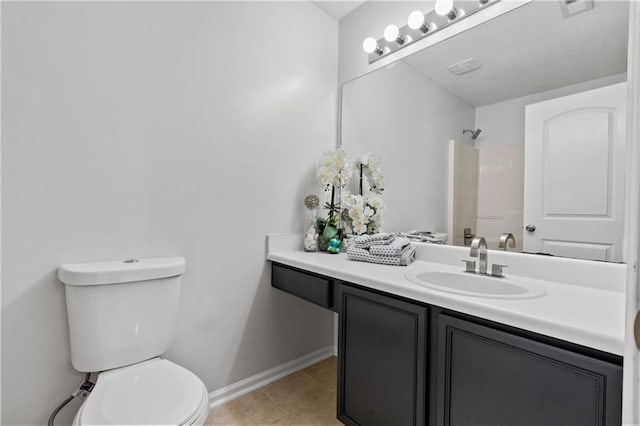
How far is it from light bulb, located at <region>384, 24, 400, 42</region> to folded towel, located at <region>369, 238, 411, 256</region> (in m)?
1.14

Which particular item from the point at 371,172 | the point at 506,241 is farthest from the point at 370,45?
the point at 506,241

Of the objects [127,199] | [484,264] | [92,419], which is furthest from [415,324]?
[127,199]

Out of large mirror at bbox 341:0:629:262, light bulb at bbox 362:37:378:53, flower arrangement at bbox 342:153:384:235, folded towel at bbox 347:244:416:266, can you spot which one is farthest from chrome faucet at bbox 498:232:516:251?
light bulb at bbox 362:37:378:53

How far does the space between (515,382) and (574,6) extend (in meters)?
1.38

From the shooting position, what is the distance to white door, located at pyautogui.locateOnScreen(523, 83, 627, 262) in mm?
1120

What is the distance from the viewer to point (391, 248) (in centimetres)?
154

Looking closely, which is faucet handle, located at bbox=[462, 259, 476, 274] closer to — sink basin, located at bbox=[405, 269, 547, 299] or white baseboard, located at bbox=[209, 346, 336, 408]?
sink basin, located at bbox=[405, 269, 547, 299]

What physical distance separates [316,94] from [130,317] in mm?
1610

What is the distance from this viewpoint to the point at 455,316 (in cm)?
100

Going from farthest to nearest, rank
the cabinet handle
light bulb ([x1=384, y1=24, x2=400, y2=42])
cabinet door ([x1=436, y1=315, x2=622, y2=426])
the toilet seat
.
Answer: light bulb ([x1=384, y1=24, x2=400, y2=42]), the toilet seat, cabinet door ([x1=436, y1=315, x2=622, y2=426]), the cabinet handle

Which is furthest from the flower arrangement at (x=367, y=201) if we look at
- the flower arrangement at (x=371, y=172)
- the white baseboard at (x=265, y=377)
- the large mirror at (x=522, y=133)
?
the white baseboard at (x=265, y=377)

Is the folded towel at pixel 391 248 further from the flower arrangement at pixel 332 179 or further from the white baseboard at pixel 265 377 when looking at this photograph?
the white baseboard at pixel 265 377

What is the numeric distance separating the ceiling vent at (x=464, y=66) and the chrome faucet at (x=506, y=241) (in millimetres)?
789

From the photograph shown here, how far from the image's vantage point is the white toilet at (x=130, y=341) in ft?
3.25
